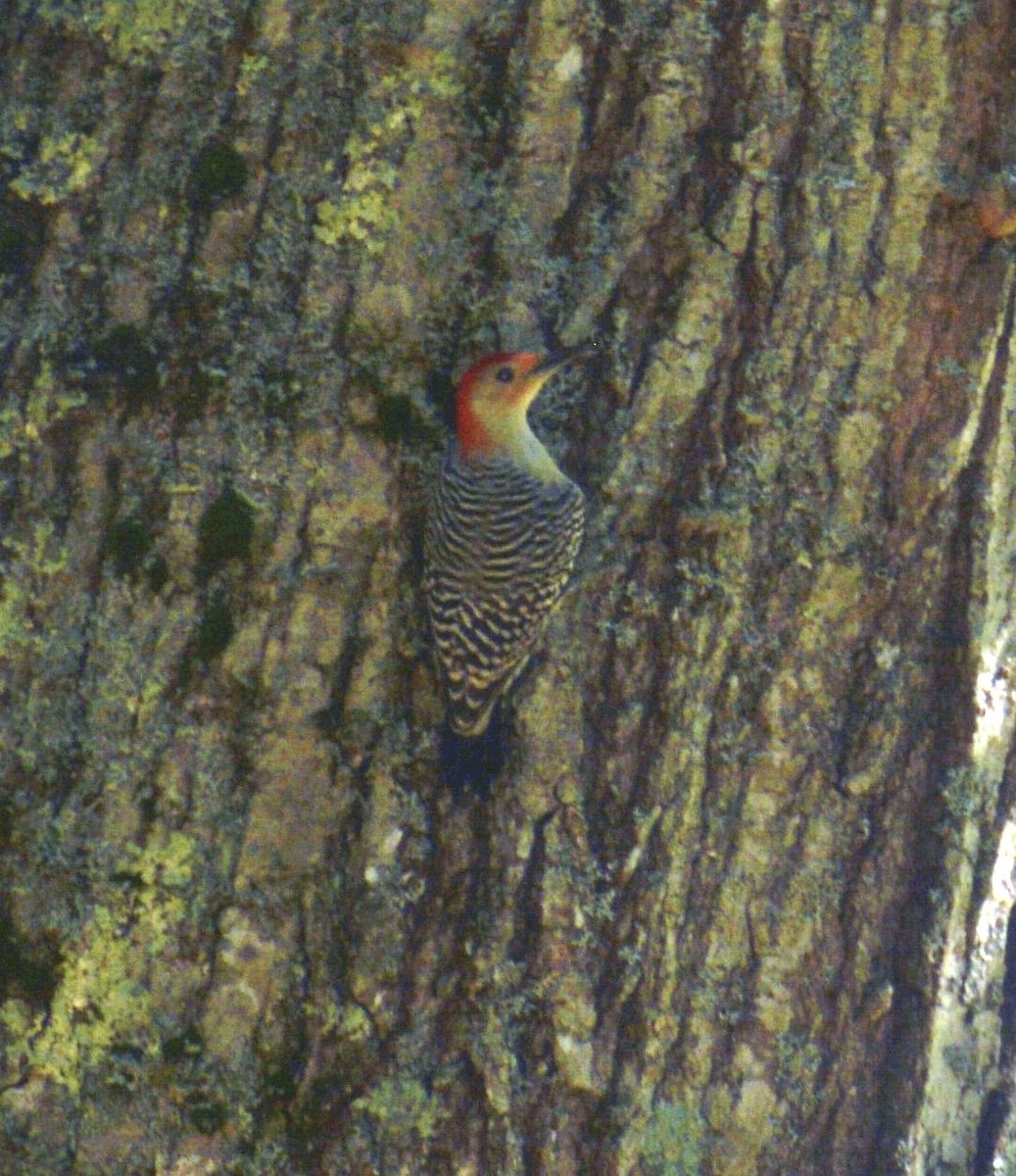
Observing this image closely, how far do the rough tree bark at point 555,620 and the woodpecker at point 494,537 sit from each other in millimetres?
73

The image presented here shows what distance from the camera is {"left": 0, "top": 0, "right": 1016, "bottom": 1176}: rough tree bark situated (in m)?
2.67

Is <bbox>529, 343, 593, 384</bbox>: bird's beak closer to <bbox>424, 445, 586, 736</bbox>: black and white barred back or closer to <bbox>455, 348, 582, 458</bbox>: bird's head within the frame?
<bbox>455, 348, 582, 458</bbox>: bird's head

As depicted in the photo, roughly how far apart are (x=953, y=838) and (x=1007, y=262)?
109 centimetres

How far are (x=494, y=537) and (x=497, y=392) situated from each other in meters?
0.40

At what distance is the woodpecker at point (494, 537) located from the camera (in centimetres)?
289

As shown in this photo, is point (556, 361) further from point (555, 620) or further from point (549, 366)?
point (555, 620)

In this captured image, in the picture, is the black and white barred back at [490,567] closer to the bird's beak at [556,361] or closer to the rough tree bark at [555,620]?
the rough tree bark at [555,620]

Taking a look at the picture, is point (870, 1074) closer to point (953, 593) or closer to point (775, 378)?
point (953, 593)

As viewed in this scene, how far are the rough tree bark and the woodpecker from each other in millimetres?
73

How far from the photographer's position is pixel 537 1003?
8.83ft

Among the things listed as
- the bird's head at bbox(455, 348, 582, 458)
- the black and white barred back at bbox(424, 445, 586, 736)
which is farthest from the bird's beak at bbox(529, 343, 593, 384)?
the black and white barred back at bbox(424, 445, 586, 736)

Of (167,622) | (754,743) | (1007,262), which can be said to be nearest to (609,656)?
(754,743)

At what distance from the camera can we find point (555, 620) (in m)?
2.87

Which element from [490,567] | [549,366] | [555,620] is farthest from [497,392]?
[555,620]
